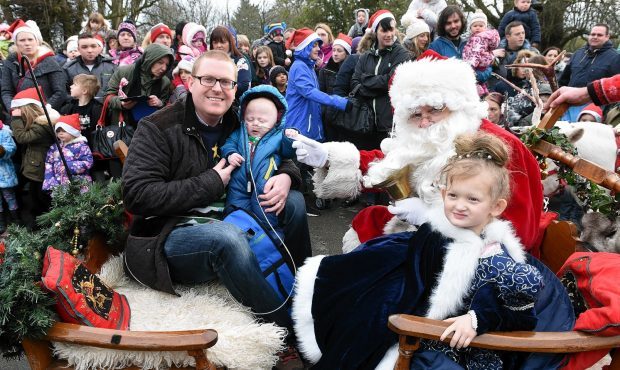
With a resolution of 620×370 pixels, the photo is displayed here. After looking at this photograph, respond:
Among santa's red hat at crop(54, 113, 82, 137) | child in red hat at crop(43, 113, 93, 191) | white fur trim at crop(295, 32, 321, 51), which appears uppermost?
white fur trim at crop(295, 32, 321, 51)

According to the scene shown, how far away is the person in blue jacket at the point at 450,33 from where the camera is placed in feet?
18.1

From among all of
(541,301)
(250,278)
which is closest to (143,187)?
(250,278)

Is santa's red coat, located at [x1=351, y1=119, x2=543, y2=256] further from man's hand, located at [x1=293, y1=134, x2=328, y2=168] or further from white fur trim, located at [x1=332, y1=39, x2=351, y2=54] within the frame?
white fur trim, located at [x1=332, y1=39, x2=351, y2=54]

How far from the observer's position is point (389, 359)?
205 cm

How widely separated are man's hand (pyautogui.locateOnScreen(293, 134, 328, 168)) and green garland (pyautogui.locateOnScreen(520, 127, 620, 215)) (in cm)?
112

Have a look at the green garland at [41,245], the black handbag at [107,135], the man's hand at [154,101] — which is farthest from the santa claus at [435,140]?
the black handbag at [107,135]

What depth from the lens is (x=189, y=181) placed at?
244cm

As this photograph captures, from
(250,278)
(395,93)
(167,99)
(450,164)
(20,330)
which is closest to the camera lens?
(20,330)

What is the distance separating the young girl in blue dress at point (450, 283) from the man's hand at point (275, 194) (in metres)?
0.48

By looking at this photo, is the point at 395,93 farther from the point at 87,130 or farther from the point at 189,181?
the point at 87,130

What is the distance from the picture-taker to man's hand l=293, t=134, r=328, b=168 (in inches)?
107

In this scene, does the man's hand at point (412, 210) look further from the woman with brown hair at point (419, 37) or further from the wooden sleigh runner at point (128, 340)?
the woman with brown hair at point (419, 37)

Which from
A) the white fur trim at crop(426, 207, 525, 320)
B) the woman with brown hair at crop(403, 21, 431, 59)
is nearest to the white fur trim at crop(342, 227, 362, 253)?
the white fur trim at crop(426, 207, 525, 320)

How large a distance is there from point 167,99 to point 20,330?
3.38m
